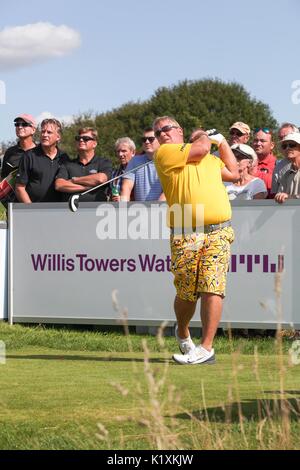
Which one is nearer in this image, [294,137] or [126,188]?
[294,137]

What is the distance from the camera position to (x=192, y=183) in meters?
8.80

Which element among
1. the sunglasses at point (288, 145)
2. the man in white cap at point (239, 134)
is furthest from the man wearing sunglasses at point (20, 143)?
the sunglasses at point (288, 145)

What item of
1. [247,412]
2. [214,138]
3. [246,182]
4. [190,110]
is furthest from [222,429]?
[190,110]

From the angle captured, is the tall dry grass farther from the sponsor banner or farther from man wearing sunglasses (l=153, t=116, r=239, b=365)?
the sponsor banner

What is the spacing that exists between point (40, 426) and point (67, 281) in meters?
6.46

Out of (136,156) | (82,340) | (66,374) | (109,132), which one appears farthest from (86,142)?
(109,132)

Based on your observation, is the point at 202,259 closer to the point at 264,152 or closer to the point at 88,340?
the point at 88,340

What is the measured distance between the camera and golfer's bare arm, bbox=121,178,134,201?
1237 centimetres

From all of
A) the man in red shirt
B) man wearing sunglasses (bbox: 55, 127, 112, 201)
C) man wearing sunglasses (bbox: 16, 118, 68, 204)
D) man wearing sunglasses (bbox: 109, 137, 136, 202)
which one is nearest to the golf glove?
the man in red shirt

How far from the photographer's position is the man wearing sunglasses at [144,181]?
40.3 feet

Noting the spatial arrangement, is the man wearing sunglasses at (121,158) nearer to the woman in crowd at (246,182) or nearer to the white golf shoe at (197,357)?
the woman in crowd at (246,182)

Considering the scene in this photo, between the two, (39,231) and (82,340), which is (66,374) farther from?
(39,231)

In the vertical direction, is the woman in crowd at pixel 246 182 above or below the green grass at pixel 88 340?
above

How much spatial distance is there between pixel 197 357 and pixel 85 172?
14.9 ft
